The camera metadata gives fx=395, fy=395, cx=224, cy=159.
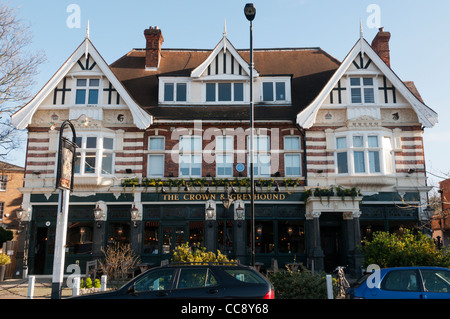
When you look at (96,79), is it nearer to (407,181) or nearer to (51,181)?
(51,181)

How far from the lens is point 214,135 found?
22.1 meters

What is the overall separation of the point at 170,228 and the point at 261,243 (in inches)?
195

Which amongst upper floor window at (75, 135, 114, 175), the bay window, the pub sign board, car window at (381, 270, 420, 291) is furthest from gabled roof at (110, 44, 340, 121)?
car window at (381, 270, 420, 291)

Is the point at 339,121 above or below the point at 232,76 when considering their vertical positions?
below

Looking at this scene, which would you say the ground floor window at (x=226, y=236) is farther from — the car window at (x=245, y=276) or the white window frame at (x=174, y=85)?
the car window at (x=245, y=276)

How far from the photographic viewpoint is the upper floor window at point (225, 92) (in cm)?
2298

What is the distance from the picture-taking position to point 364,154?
68.7 feet

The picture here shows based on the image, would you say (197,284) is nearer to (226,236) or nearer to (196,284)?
(196,284)

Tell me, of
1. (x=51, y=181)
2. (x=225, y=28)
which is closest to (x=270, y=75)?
(x=225, y=28)

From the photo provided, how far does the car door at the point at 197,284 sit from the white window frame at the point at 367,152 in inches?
547

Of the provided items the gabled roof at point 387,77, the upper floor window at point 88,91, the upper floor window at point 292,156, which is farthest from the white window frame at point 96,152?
the gabled roof at point 387,77

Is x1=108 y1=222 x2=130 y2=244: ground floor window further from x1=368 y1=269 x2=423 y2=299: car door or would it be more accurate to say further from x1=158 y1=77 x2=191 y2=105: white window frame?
x1=368 y1=269 x2=423 y2=299: car door

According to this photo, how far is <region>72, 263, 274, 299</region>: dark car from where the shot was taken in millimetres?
8484

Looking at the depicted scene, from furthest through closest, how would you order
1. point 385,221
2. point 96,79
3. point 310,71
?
point 310,71 < point 96,79 < point 385,221
